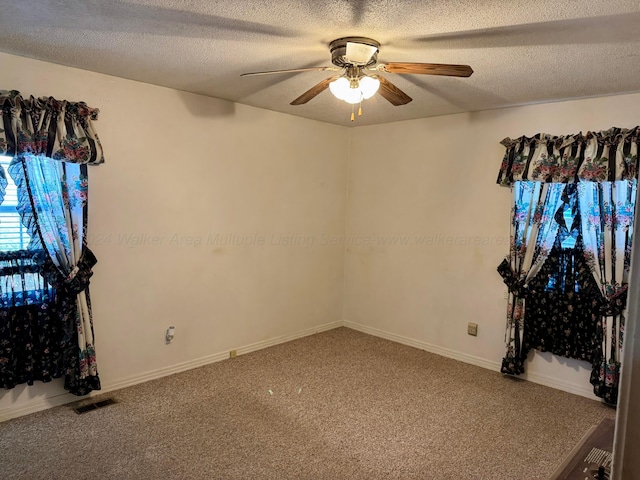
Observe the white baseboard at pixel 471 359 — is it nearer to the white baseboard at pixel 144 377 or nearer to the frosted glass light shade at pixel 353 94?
the white baseboard at pixel 144 377

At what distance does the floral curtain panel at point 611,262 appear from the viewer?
3137mm

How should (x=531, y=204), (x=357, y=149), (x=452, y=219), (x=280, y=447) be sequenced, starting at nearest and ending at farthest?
(x=280, y=447), (x=531, y=204), (x=452, y=219), (x=357, y=149)

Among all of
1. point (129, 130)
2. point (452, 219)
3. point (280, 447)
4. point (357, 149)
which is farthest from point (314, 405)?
point (357, 149)

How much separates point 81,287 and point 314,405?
1821mm

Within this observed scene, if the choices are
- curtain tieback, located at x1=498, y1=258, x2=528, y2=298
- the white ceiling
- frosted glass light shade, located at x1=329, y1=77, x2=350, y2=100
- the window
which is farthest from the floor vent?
curtain tieback, located at x1=498, y1=258, x2=528, y2=298

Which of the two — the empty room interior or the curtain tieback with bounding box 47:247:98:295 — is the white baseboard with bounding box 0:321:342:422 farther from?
the curtain tieback with bounding box 47:247:98:295

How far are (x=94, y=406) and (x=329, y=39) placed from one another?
2.85 metres

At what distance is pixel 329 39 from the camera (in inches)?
92.0

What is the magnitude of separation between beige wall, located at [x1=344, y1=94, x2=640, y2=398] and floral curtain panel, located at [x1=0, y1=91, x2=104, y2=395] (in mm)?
2787

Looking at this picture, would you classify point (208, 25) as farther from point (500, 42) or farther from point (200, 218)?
point (200, 218)

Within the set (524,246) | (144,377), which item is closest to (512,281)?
(524,246)

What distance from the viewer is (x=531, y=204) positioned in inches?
140

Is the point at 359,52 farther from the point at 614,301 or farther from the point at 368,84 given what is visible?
the point at 614,301

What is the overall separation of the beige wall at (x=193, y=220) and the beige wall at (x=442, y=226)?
1.50 feet
